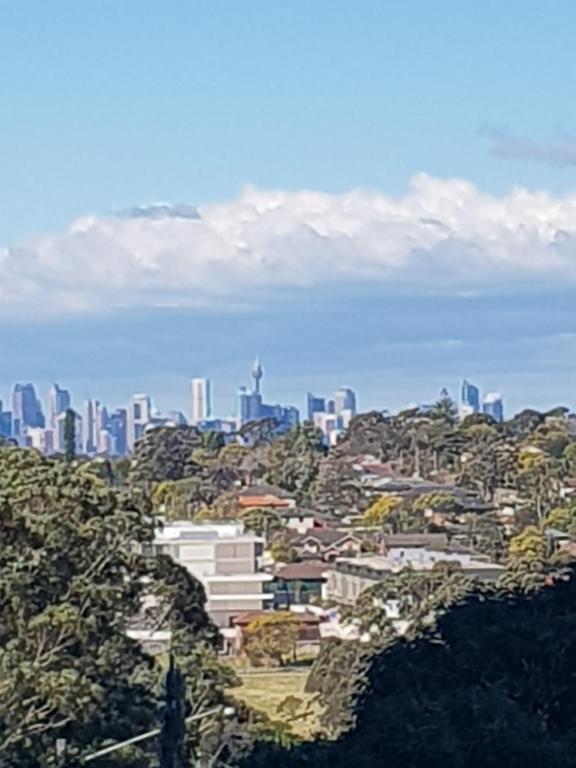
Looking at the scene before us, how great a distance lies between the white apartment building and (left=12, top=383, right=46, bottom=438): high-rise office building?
380 feet

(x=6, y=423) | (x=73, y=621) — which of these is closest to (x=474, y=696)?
(x=73, y=621)

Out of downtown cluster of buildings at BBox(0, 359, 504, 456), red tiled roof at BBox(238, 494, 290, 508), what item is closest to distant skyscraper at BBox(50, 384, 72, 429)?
downtown cluster of buildings at BBox(0, 359, 504, 456)

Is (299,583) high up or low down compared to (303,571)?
down

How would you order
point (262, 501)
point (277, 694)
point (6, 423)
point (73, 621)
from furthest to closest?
point (6, 423) < point (262, 501) < point (277, 694) < point (73, 621)

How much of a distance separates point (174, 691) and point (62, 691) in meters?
10.2

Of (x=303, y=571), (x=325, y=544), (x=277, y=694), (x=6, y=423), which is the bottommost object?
(x=277, y=694)

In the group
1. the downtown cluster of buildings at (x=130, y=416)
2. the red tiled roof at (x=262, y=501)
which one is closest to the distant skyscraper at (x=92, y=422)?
the downtown cluster of buildings at (x=130, y=416)

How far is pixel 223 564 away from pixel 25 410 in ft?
419

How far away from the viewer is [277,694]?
34.8 m

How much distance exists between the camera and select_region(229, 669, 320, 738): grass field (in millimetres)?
29391

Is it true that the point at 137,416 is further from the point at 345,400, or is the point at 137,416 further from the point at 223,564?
the point at 223,564

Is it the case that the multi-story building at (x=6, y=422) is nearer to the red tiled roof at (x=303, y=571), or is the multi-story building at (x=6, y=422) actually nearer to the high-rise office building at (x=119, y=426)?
the high-rise office building at (x=119, y=426)

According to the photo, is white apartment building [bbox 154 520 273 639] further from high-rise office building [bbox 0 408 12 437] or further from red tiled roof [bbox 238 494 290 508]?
high-rise office building [bbox 0 408 12 437]

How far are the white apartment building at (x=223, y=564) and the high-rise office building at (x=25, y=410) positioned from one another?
116 meters
